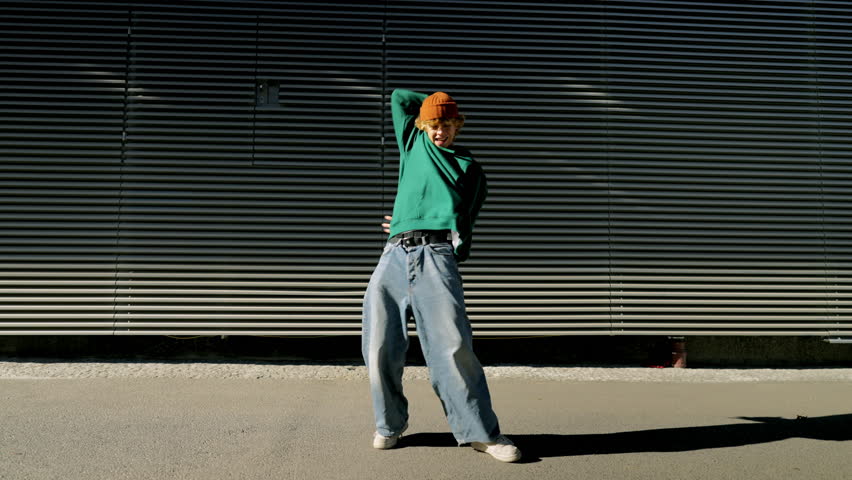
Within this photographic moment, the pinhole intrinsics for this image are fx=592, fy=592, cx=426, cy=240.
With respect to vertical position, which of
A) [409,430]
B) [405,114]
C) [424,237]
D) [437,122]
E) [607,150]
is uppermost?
[607,150]

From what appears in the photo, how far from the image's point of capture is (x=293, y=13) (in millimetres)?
5262

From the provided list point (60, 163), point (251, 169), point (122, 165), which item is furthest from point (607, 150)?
point (60, 163)

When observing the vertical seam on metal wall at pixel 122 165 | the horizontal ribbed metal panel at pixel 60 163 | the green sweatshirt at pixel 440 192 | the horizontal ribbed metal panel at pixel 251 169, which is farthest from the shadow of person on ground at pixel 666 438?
the horizontal ribbed metal panel at pixel 60 163

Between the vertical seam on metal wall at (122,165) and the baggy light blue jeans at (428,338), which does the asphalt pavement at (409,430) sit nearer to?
the baggy light blue jeans at (428,338)

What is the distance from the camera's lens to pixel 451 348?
9.28 feet

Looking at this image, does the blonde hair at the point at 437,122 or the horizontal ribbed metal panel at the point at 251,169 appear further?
the horizontal ribbed metal panel at the point at 251,169

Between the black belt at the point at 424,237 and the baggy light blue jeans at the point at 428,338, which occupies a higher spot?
the black belt at the point at 424,237

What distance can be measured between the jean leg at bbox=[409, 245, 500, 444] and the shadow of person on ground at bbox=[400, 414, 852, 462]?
302 millimetres

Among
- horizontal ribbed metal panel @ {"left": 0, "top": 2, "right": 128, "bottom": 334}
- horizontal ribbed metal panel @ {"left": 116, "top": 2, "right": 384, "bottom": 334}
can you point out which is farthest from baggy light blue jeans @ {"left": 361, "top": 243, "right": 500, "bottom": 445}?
horizontal ribbed metal panel @ {"left": 0, "top": 2, "right": 128, "bottom": 334}

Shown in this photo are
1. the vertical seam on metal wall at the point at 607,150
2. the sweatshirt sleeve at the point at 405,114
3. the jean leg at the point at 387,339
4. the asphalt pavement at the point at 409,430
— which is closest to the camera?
the asphalt pavement at the point at 409,430

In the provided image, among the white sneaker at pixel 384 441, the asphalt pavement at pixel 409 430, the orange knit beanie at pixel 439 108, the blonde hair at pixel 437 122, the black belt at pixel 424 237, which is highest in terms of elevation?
the orange knit beanie at pixel 439 108

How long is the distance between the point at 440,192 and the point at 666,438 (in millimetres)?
1881

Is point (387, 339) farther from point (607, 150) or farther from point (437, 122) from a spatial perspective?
point (607, 150)

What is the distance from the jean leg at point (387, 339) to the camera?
293cm
